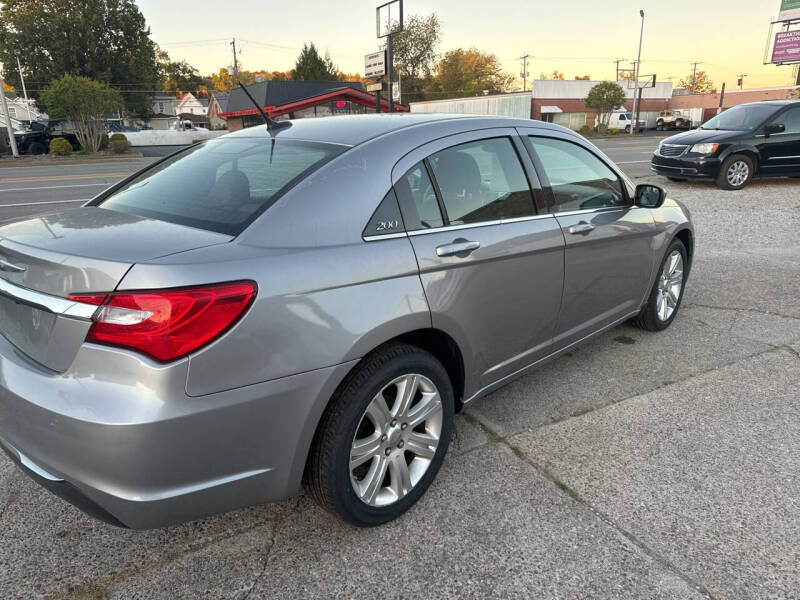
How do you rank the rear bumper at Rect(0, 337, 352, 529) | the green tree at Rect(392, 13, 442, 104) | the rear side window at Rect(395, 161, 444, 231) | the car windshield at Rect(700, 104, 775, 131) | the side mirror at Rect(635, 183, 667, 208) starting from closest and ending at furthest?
the rear bumper at Rect(0, 337, 352, 529)
the rear side window at Rect(395, 161, 444, 231)
the side mirror at Rect(635, 183, 667, 208)
the car windshield at Rect(700, 104, 775, 131)
the green tree at Rect(392, 13, 442, 104)

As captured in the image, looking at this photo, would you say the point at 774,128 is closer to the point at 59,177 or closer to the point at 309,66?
the point at 59,177

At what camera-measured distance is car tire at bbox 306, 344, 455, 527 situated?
2078mm

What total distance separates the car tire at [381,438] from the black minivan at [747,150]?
10475 mm

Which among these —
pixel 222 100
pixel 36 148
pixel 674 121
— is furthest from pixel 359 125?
pixel 674 121

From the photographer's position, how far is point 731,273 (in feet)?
20.0

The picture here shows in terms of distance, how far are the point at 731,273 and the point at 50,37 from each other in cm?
5595

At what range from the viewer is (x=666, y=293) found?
4387 millimetres

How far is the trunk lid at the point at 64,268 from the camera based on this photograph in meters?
1.75

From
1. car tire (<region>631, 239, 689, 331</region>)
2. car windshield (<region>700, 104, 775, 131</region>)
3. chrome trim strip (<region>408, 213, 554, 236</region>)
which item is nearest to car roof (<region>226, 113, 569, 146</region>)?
chrome trim strip (<region>408, 213, 554, 236</region>)

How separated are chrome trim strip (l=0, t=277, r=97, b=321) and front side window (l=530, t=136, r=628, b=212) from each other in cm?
230

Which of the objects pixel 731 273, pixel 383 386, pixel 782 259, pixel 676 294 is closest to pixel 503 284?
pixel 383 386

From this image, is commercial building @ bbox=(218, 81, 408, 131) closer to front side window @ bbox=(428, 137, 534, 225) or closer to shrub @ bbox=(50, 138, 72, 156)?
shrub @ bbox=(50, 138, 72, 156)

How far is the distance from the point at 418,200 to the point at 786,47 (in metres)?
49.3

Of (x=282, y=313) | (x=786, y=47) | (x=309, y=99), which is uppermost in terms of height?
(x=786, y=47)
